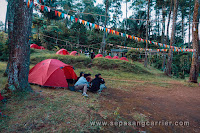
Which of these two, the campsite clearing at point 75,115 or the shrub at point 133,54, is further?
the shrub at point 133,54

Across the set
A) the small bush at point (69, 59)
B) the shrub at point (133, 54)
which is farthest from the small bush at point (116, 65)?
the shrub at point (133, 54)

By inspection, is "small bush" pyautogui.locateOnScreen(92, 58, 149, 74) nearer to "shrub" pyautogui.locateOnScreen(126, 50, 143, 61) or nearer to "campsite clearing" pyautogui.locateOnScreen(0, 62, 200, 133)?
"shrub" pyautogui.locateOnScreen(126, 50, 143, 61)

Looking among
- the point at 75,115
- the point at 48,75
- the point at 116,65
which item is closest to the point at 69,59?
the point at 116,65

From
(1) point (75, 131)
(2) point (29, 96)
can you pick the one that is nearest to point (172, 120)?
(1) point (75, 131)

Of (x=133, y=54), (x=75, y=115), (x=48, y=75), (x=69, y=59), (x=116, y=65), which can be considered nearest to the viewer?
(x=75, y=115)

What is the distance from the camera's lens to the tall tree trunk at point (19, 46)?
4.07 m

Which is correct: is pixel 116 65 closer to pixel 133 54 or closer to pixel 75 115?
pixel 133 54

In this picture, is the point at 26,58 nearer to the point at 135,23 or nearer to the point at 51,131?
the point at 51,131

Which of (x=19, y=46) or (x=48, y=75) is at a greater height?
(x=19, y=46)

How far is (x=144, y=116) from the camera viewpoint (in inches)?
143

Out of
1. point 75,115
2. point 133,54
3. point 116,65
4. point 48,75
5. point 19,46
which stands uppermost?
point 133,54

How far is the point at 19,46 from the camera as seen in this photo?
409 centimetres

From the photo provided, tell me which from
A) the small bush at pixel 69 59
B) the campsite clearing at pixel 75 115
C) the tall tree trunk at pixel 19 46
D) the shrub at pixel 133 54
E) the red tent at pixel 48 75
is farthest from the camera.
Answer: the shrub at pixel 133 54

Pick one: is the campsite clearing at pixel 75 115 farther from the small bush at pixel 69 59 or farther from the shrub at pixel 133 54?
the shrub at pixel 133 54
